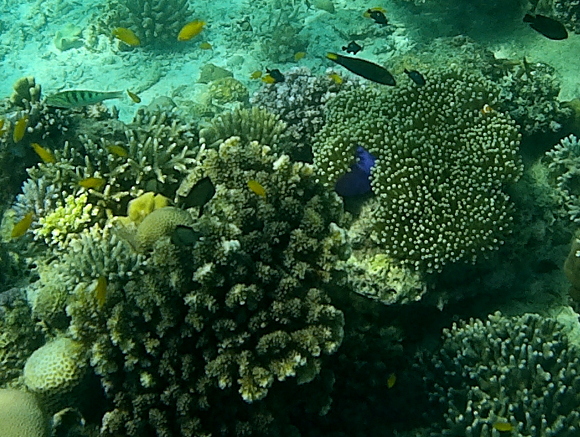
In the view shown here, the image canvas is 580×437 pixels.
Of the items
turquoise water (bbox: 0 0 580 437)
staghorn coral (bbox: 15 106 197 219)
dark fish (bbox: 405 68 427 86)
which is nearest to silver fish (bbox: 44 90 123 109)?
turquoise water (bbox: 0 0 580 437)

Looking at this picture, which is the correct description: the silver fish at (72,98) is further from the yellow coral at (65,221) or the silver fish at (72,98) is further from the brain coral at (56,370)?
the brain coral at (56,370)

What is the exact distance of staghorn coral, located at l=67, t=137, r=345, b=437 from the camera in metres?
3.69

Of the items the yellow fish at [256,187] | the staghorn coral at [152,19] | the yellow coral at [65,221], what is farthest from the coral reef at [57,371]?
the staghorn coral at [152,19]

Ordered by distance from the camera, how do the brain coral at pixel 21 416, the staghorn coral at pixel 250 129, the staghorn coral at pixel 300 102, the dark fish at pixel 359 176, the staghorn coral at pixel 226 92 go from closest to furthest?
the brain coral at pixel 21 416 → the dark fish at pixel 359 176 → the staghorn coral at pixel 250 129 → the staghorn coral at pixel 300 102 → the staghorn coral at pixel 226 92

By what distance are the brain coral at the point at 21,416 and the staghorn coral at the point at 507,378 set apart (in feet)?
11.0

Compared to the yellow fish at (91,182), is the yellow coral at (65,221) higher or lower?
lower

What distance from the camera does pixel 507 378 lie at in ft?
14.8

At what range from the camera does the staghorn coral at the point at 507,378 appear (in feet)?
14.3

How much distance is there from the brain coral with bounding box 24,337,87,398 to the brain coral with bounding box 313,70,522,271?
2698mm

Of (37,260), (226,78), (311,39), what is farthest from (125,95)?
(37,260)

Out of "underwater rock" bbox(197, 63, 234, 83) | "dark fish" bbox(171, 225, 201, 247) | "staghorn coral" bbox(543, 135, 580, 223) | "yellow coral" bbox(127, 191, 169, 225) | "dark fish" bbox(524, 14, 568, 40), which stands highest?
"dark fish" bbox(524, 14, 568, 40)

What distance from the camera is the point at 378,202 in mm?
4836

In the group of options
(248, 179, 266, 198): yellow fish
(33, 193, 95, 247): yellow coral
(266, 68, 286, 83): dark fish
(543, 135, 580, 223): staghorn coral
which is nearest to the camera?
(248, 179, 266, 198): yellow fish

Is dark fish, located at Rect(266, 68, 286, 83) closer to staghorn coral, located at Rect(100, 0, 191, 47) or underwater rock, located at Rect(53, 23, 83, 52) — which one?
staghorn coral, located at Rect(100, 0, 191, 47)
